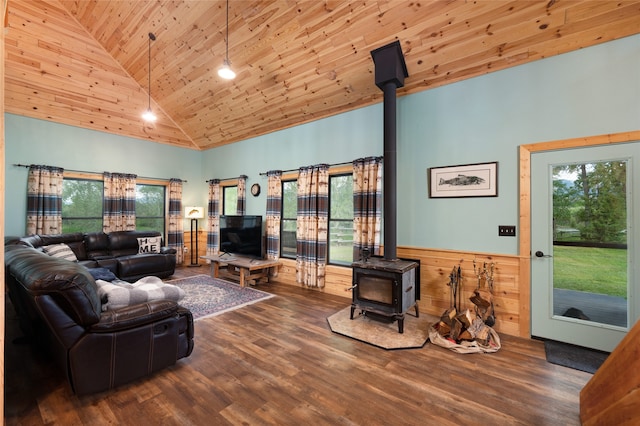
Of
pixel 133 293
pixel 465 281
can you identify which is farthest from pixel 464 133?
pixel 133 293

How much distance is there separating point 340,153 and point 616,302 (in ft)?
12.0

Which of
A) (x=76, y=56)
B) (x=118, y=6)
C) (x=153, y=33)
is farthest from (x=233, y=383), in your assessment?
(x=76, y=56)

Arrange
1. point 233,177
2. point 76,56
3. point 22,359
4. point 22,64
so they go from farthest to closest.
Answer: point 233,177
point 76,56
point 22,64
point 22,359

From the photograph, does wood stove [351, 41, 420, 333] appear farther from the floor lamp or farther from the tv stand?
the floor lamp

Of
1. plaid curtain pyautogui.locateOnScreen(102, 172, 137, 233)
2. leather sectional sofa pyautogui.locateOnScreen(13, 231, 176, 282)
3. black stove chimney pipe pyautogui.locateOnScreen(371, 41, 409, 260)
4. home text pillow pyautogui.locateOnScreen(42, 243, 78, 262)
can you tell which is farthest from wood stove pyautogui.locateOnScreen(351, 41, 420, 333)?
plaid curtain pyautogui.locateOnScreen(102, 172, 137, 233)

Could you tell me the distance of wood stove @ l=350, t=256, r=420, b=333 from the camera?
307 centimetres

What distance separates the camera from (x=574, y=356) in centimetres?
261

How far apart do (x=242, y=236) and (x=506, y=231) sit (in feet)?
14.3

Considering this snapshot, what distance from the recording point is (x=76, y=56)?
481cm

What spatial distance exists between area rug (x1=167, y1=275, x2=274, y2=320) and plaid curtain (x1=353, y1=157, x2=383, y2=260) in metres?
1.74

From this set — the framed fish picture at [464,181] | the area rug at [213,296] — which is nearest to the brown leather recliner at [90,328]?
Result: the area rug at [213,296]

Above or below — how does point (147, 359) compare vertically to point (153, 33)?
below

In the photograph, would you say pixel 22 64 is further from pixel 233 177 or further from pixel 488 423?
pixel 488 423

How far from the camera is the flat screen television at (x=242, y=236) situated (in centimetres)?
530
